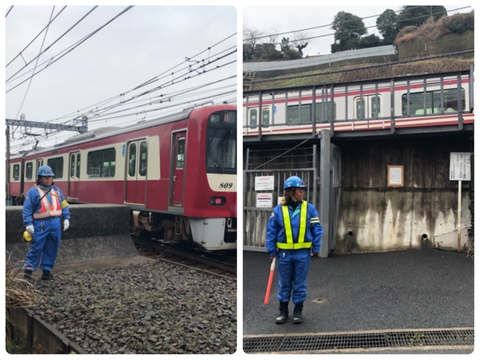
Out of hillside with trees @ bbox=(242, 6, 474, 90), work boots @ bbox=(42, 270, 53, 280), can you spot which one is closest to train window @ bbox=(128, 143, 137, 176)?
hillside with trees @ bbox=(242, 6, 474, 90)

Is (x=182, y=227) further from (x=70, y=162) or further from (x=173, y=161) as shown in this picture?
(x=70, y=162)

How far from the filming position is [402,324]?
2.37m

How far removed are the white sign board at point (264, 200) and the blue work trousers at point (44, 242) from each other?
1912mm

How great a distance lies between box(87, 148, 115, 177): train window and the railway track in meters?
0.89

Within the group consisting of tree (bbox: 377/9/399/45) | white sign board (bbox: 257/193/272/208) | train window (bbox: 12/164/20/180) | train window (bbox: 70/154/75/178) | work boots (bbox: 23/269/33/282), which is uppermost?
tree (bbox: 377/9/399/45)

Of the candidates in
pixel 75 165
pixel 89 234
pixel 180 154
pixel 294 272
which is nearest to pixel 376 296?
pixel 294 272

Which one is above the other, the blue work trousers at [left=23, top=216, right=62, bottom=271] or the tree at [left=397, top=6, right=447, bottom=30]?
the tree at [left=397, top=6, right=447, bottom=30]

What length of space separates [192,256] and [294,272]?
1487 mm

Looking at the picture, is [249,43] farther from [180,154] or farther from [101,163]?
[101,163]

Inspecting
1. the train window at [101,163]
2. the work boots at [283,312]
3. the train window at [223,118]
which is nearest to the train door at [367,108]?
the train window at [223,118]

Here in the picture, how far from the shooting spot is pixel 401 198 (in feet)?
15.1

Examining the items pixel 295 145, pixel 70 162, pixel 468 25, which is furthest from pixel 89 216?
pixel 468 25

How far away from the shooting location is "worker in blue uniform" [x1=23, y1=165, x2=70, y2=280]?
269cm

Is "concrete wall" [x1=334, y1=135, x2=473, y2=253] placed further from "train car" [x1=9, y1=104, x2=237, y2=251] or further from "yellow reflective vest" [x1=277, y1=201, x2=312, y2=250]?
"yellow reflective vest" [x1=277, y1=201, x2=312, y2=250]
